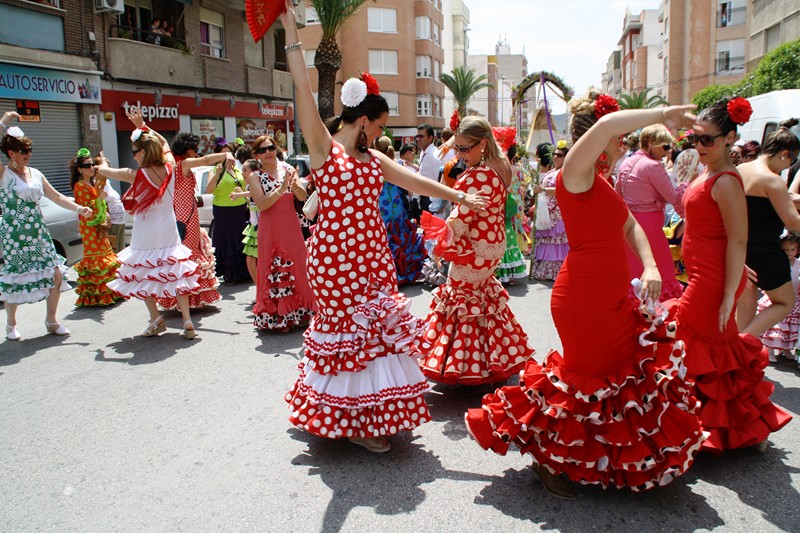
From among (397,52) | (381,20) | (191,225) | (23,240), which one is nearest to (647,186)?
(191,225)

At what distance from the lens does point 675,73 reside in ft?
165

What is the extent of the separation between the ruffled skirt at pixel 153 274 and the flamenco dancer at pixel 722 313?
4.96 m

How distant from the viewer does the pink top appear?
561cm

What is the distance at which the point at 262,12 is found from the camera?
11.7 feet

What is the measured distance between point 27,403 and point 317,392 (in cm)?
270

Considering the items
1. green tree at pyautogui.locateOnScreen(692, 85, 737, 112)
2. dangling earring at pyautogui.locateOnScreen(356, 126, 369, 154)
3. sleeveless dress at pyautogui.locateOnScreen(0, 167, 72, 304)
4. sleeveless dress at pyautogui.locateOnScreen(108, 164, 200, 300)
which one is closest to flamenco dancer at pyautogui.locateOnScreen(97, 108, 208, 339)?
sleeveless dress at pyautogui.locateOnScreen(108, 164, 200, 300)

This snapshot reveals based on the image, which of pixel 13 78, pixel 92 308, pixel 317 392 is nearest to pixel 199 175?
pixel 92 308

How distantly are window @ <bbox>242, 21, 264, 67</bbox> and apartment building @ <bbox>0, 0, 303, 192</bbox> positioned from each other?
0.07 meters

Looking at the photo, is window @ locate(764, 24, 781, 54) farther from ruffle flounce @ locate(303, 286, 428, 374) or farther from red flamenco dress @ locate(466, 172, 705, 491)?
ruffle flounce @ locate(303, 286, 428, 374)

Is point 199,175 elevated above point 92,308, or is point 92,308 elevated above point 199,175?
point 199,175

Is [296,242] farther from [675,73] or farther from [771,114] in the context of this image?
[675,73]

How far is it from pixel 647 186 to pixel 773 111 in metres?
7.25

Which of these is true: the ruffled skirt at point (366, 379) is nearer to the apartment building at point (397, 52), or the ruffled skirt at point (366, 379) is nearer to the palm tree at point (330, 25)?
the palm tree at point (330, 25)

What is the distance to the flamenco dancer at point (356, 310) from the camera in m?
3.82
